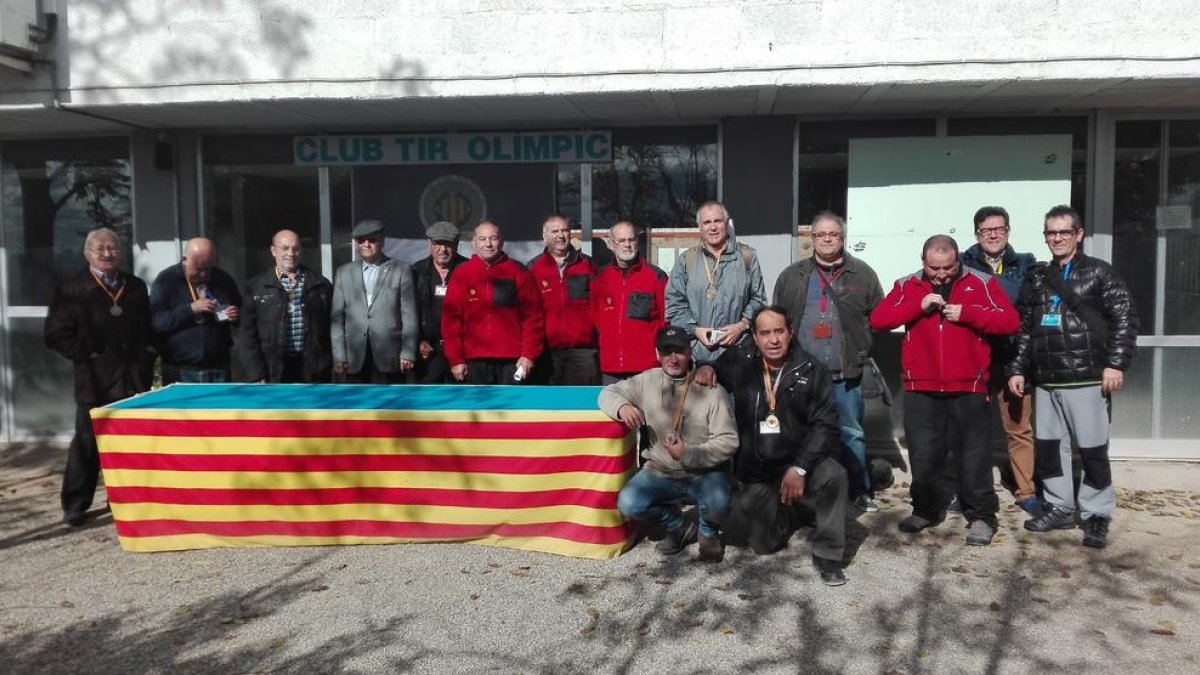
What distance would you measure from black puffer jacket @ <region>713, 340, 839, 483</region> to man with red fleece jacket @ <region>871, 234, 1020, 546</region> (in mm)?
701

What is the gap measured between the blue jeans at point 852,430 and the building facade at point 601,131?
65.4 inches

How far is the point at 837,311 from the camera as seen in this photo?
19.4 feet

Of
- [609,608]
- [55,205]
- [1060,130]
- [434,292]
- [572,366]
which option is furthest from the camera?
[55,205]

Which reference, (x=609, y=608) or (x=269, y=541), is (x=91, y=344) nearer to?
(x=269, y=541)

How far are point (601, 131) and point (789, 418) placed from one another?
345 centimetres

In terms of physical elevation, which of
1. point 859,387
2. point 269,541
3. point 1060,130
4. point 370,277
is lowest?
point 269,541

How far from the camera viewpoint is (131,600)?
479 centimetres

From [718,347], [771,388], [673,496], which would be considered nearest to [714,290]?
[718,347]

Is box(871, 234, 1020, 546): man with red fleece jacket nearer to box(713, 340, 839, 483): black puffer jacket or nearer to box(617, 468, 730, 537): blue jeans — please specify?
box(713, 340, 839, 483): black puffer jacket

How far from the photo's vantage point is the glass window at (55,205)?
829cm

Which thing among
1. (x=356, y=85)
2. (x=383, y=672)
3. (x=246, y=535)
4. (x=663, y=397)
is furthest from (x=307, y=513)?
(x=356, y=85)

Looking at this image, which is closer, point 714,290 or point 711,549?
point 711,549

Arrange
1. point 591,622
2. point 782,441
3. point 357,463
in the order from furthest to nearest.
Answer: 1. point 357,463
2. point 782,441
3. point 591,622

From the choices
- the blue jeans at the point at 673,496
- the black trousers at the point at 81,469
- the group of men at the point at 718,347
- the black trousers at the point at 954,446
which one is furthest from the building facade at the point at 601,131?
the blue jeans at the point at 673,496
